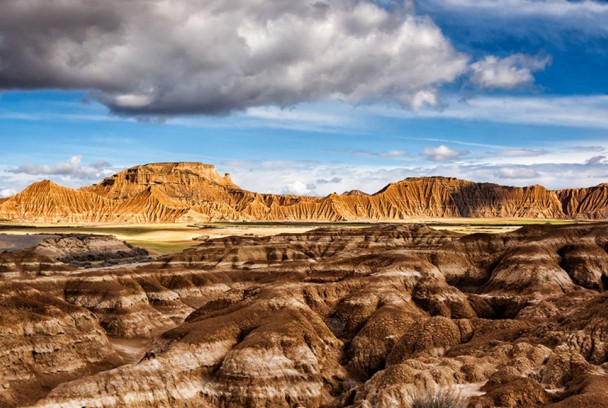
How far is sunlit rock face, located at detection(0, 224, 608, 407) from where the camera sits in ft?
133

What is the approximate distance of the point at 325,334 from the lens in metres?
56.9

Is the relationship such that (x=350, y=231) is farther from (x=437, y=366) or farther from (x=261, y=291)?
(x=437, y=366)

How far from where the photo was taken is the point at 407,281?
259 ft

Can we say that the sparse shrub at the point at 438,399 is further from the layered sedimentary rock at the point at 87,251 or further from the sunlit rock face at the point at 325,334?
the layered sedimentary rock at the point at 87,251

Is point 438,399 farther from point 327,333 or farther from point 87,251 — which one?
point 87,251

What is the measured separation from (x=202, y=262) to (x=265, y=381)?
7147cm

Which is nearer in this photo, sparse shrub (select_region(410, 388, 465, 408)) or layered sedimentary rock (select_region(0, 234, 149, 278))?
sparse shrub (select_region(410, 388, 465, 408))

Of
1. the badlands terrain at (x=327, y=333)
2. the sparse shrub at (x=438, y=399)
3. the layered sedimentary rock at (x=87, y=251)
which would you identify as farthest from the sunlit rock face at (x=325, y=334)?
the layered sedimentary rock at (x=87, y=251)

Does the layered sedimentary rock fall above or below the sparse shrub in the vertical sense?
above

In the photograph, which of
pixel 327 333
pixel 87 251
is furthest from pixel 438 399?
pixel 87 251

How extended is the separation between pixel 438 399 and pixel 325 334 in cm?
2087

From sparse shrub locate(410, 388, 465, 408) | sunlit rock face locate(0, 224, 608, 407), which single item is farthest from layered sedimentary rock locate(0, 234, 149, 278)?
sparse shrub locate(410, 388, 465, 408)

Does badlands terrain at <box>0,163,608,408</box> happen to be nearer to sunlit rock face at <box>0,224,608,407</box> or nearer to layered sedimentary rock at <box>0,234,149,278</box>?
sunlit rock face at <box>0,224,608,407</box>

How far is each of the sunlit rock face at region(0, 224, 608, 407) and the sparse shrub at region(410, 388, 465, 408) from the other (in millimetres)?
345
